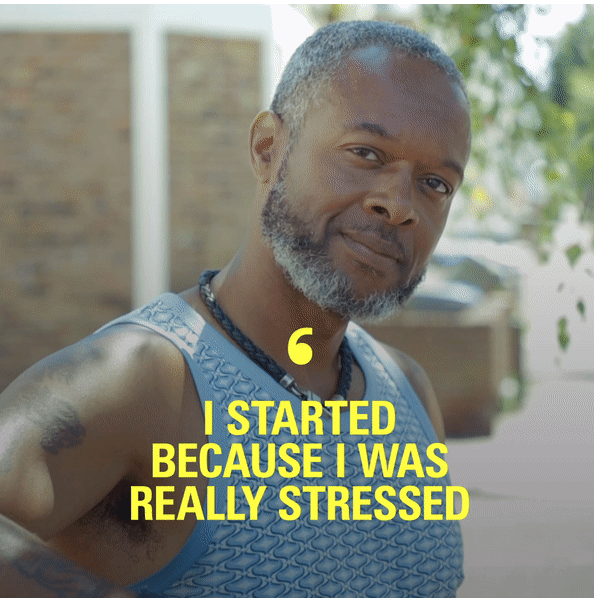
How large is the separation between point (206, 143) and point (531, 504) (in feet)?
12.8

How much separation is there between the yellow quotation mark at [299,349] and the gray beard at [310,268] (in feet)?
0.29

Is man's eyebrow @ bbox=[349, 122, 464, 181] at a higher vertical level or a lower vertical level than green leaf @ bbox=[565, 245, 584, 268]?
lower

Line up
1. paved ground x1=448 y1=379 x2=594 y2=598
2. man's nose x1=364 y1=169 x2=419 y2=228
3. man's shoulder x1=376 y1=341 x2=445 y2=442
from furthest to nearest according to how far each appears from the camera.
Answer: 1. paved ground x1=448 y1=379 x2=594 y2=598
2. man's shoulder x1=376 y1=341 x2=445 y2=442
3. man's nose x1=364 y1=169 x2=419 y2=228

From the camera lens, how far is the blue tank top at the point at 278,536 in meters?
1.33

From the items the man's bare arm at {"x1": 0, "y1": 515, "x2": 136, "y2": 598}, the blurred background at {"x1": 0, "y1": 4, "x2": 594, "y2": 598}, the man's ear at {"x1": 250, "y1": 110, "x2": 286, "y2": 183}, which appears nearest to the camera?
the man's bare arm at {"x1": 0, "y1": 515, "x2": 136, "y2": 598}

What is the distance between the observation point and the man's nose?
146cm

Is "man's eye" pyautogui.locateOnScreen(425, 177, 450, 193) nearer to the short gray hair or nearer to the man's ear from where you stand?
the short gray hair

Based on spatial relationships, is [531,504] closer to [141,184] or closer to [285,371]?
[141,184]

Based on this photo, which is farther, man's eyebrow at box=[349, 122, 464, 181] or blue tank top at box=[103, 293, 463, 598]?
man's eyebrow at box=[349, 122, 464, 181]

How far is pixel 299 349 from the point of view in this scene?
5.36 ft

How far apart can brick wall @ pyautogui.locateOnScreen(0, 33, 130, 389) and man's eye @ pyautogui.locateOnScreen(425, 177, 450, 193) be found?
5332 millimetres

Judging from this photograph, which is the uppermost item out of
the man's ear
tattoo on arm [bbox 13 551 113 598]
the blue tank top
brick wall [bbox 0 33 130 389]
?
brick wall [bbox 0 33 130 389]

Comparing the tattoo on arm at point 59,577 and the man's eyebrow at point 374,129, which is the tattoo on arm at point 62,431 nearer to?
the tattoo on arm at point 59,577

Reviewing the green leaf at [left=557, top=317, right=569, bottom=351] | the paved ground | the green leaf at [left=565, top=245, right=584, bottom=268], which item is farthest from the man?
the paved ground
